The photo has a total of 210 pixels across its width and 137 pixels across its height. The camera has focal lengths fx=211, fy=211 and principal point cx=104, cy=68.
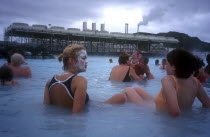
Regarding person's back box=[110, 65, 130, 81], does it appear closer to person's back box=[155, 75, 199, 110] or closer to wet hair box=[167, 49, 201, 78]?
person's back box=[155, 75, 199, 110]

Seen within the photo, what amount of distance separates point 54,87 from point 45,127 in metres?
0.59

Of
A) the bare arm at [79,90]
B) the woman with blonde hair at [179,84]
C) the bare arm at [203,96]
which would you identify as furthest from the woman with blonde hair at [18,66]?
the bare arm at [203,96]

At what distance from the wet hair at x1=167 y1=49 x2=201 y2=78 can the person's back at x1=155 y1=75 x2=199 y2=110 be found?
0.35 feet

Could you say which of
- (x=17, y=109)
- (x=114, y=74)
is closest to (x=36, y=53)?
(x=114, y=74)

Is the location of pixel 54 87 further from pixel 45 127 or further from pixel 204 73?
pixel 204 73

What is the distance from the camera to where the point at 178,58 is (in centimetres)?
248

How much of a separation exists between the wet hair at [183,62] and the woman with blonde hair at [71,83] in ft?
3.64

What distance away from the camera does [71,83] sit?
2645 mm

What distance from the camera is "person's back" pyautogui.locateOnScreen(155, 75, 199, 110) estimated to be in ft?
8.53

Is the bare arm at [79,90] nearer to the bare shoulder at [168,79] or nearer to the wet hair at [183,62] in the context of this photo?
the bare shoulder at [168,79]

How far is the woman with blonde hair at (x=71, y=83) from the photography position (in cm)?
261

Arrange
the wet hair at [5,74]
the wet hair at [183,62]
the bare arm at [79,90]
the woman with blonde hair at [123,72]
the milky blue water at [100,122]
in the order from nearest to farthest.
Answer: the milky blue water at [100,122], the wet hair at [183,62], the bare arm at [79,90], the wet hair at [5,74], the woman with blonde hair at [123,72]

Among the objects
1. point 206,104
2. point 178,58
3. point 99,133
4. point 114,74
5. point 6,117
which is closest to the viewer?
point 99,133

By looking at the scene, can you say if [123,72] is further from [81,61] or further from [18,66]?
[81,61]
